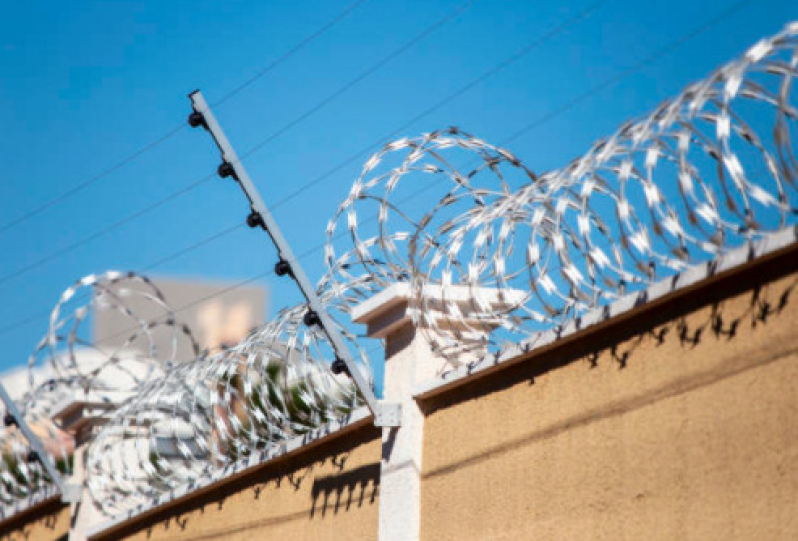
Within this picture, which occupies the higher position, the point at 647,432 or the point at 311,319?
the point at 311,319

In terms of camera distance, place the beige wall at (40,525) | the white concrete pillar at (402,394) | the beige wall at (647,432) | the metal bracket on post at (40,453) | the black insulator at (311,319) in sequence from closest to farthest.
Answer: the beige wall at (647,432) < the white concrete pillar at (402,394) < the black insulator at (311,319) < the metal bracket on post at (40,453) < the beige wall at (40,525)

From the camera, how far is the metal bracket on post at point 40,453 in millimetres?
11664

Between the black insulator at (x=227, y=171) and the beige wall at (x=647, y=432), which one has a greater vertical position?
the black insulator at (x=227, y=171)

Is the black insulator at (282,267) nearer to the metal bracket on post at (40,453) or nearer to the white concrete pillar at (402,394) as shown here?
the white concrete pillar at (402,394)

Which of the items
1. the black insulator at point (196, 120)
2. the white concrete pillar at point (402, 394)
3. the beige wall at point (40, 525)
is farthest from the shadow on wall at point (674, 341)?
the beige wall at point (40, 525)

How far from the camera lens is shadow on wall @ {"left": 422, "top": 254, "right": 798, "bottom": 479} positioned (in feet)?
19.1

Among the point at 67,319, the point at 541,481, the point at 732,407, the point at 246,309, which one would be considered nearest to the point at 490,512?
the point at 541,481

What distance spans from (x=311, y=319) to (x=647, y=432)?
253cm

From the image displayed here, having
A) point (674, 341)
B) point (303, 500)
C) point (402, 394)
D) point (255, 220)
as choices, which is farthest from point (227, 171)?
point (674, 341)

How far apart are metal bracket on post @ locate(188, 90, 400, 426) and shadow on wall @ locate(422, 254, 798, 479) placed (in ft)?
2.78

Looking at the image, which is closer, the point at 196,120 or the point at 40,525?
the point at 196,120

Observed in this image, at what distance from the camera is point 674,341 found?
6.33 m

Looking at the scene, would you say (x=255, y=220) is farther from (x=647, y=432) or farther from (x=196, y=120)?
(x=647, y=432)

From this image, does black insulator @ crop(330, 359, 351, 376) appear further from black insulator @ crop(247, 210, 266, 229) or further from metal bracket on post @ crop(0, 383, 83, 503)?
metal bracket on post @ crop(0, 383, 83, 503)
